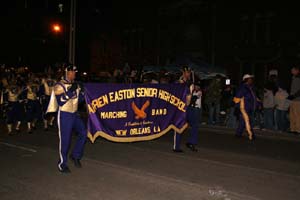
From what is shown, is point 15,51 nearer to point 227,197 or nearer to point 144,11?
point 144,11

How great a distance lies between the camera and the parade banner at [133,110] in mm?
8555

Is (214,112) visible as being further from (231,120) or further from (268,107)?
(268,107)

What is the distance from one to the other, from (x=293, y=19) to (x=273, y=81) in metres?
13.3

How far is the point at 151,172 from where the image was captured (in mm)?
7562

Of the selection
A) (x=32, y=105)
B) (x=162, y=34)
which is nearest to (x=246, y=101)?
(x=32, y=105)

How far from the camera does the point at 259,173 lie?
7.62 metres

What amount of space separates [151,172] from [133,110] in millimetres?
2020

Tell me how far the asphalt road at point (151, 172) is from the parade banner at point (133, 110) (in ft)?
1.64

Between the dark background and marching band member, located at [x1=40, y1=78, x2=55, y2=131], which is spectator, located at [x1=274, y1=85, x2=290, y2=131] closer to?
marching band member, located at [x1=40, y1=78, x2=55, y2=131]

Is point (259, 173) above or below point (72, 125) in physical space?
below

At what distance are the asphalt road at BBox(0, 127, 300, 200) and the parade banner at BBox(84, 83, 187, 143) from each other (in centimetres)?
50

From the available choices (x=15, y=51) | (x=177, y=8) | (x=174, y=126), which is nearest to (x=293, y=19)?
(x=177, y=8)

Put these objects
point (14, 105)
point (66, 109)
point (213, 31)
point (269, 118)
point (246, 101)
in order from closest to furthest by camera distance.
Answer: point (66, 109) → point (246, 101) → point (14, 105) → point (269, 118) → point (213, 31)

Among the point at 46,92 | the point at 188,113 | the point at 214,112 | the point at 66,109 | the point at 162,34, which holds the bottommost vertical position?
the point at 214,112
